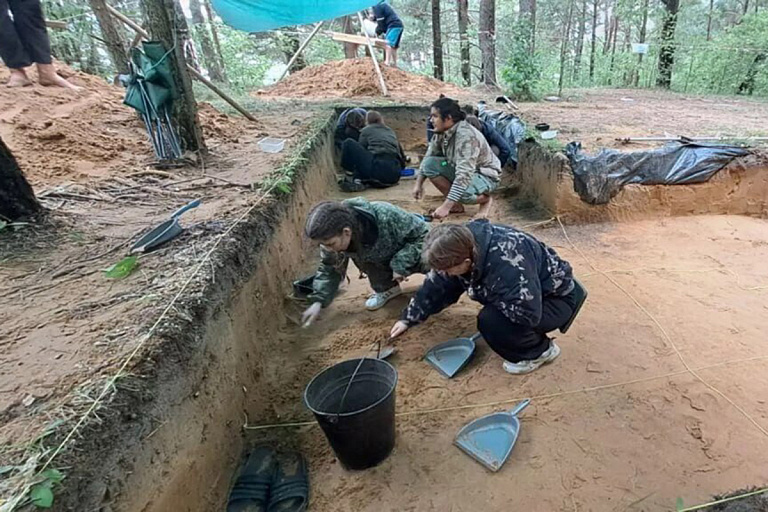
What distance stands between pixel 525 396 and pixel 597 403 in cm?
31

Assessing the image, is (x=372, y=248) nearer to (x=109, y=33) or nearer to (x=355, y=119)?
(x=355, y=119)

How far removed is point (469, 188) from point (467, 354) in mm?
1964

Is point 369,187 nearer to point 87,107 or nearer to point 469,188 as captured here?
point 469,188

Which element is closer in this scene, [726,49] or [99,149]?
[99,149]

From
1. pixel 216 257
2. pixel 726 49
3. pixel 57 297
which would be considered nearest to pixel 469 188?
pixel 216 257

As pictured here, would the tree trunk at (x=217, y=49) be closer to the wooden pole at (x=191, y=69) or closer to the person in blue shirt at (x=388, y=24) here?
the person in blue shirt at (x=388, y=24)

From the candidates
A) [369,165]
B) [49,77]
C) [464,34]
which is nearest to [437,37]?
[464,34]

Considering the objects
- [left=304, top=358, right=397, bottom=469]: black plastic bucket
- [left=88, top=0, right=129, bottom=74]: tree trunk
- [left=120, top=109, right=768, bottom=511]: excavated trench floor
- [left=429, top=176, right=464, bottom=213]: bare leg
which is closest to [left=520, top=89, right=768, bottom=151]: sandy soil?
[left=429, top=176, right=464, bottom=213]: bare leg

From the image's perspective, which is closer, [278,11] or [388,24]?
[278,11]

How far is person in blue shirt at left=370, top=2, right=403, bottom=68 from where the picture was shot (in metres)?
9.26

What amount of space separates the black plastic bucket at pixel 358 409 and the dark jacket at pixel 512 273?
0.55m

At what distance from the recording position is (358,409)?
183 cm

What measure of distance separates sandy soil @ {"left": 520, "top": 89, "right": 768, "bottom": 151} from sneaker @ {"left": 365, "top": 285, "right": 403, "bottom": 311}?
2493 millimetres

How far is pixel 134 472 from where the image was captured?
1.27 meters
